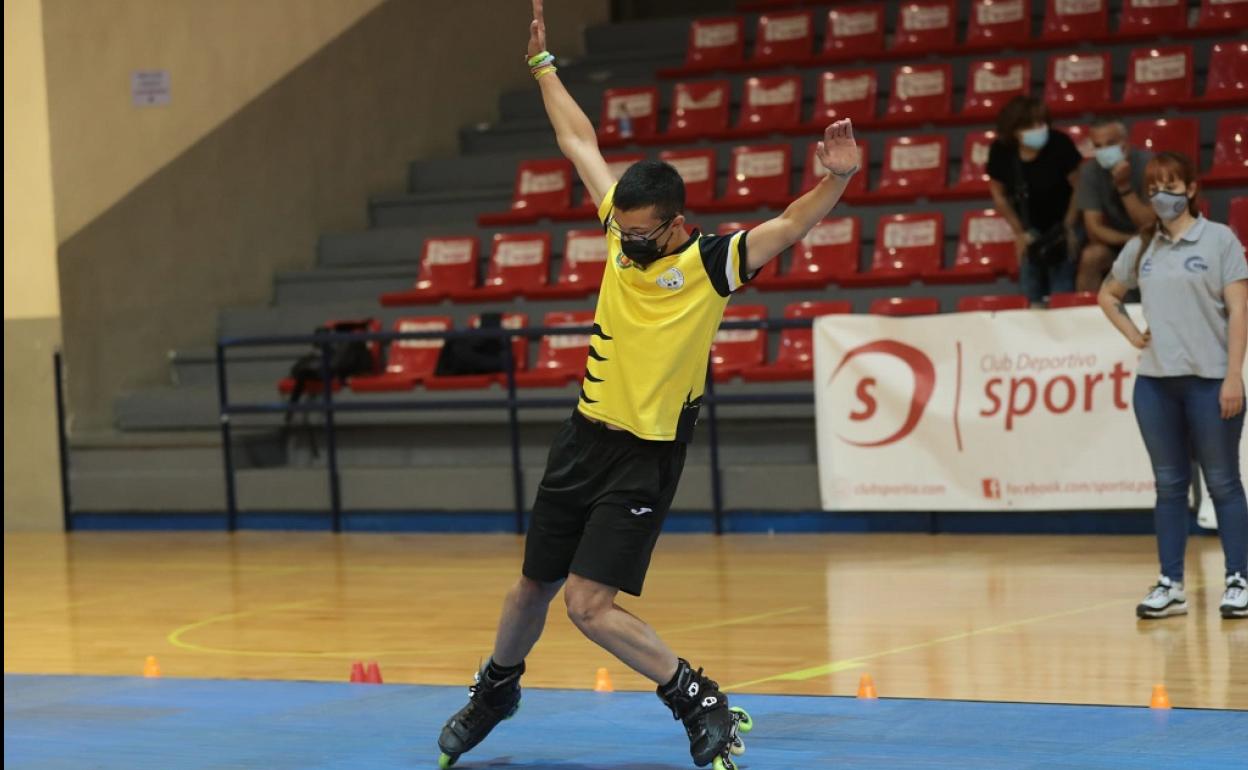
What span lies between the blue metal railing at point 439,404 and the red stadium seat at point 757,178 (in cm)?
229

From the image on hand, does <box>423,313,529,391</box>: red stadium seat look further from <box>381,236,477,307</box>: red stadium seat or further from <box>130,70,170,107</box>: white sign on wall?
<box>130,70,170,107</box>: white sign on wall

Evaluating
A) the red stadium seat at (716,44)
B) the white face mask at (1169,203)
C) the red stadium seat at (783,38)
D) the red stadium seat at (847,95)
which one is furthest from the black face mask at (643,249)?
the red stadium seat at (716,44)

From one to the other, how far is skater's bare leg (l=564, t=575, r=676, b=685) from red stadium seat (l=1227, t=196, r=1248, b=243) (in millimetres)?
7294

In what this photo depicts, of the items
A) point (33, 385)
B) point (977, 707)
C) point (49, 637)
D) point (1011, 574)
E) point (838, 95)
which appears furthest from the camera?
point (838, 95)

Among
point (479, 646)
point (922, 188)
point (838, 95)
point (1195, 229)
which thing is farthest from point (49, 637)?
point (838, 95)

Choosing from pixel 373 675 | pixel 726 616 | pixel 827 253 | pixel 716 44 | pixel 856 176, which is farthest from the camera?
pixel 716 44

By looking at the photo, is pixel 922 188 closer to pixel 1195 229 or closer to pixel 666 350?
A: pixel 1195 229

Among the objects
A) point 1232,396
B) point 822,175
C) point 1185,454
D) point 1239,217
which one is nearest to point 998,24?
point 822,175

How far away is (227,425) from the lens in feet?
37.7

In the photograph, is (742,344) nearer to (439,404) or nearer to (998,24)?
(439,404)

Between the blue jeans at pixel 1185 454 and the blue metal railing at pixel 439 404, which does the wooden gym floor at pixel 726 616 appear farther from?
the blue metal railing at pixel 439 404

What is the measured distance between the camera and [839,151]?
4.14 m

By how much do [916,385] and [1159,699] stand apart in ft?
15.0

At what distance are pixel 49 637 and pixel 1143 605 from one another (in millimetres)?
4741
